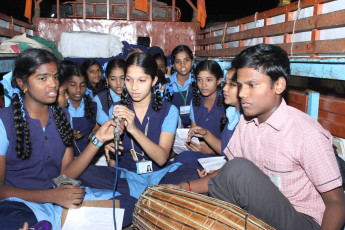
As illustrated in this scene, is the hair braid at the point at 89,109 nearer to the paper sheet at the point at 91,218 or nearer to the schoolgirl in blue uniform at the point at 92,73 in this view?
the schoolgirl in blue uniform at the point at 92,73

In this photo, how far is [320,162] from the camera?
5.27 ft

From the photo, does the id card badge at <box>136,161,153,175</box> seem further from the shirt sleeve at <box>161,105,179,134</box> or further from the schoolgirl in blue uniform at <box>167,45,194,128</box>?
the schoolgirl in blue uniform at <box>167,45,194,128</box>

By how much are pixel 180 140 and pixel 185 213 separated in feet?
5.71

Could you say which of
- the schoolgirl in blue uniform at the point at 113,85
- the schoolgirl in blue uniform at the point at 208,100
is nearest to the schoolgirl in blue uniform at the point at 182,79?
the schoolgirl in blue uniform at the point at 208,100

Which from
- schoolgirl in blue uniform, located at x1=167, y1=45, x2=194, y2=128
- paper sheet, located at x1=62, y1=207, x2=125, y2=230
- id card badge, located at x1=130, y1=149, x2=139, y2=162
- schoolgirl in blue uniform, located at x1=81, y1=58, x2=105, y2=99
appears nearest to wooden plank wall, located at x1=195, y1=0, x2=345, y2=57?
schoolgirl in blue uniform, located at x1=167, y1=45, x2=194, y2=128

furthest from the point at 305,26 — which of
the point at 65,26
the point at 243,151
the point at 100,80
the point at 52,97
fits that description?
the point at 65,26

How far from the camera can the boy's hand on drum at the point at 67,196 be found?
2.04 meters

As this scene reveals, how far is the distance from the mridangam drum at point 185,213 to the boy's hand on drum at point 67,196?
0.49 meters

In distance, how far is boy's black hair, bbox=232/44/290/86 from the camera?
1870 mm

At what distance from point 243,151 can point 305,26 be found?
54.3 inches

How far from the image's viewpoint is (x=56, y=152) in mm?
2285

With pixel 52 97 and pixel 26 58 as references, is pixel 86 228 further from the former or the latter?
pixel 26 58

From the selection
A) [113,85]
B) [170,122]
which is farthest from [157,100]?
[113,85]

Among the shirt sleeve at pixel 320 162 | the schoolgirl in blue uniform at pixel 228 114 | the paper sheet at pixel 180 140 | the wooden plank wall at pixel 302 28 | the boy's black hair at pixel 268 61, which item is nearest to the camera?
the shirt sleeve at pixel 320 162
